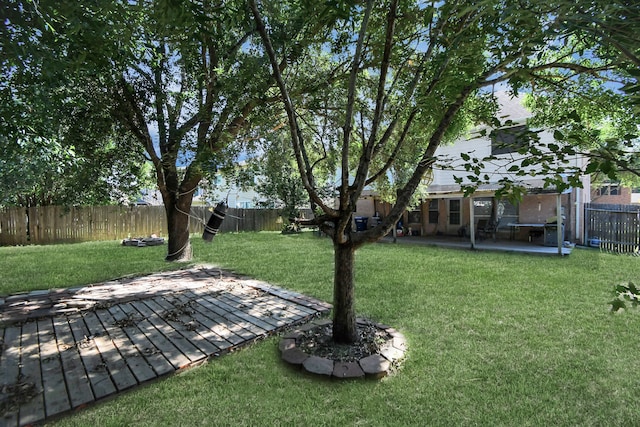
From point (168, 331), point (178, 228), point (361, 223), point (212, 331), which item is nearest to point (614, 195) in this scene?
point (361, 223)

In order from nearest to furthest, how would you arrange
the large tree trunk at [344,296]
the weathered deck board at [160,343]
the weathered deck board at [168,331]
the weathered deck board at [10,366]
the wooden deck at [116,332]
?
the weathered deck board at [10,366] < the wooden deck at [116,332] < the weathered deck board at [160,343] < the weathered deck board at [168,331] < the large tree trunk at [344,296]

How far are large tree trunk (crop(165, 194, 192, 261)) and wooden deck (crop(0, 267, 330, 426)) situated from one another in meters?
2.13

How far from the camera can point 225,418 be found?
2225 millimetres

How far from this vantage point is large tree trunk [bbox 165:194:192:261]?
7.57 meters

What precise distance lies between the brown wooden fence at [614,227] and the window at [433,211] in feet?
17.5

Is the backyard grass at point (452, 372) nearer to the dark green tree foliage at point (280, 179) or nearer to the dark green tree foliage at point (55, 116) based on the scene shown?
the dark green tree foliage at point (55, 116)

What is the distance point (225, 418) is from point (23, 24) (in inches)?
126

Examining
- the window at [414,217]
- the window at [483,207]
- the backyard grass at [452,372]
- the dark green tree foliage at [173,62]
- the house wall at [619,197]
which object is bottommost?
the backyard grass at [452,372]

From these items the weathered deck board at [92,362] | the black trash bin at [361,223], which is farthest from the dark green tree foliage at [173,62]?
the black trash bin at [361,223]

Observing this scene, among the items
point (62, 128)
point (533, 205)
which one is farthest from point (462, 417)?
point (533, 205)

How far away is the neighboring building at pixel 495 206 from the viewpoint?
1080cm

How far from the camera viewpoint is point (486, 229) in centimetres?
1248

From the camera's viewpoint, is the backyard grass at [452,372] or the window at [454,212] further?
the window at [454,212]

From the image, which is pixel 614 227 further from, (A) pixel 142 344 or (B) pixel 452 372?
(A) pixel 142 344
